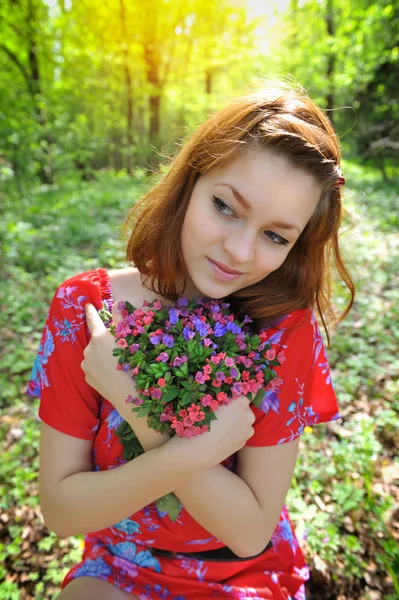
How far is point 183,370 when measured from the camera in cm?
102

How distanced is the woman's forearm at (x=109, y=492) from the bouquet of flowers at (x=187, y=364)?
0.35 feet

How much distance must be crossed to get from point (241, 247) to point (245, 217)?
92 millimetres

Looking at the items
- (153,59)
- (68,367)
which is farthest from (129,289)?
(153,59)

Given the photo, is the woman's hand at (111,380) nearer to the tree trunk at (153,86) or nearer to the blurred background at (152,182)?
the blurred background at (152,182)

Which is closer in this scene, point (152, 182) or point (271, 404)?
point (271, 404)

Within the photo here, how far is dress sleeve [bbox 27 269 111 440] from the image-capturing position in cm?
132

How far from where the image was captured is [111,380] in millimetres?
1183

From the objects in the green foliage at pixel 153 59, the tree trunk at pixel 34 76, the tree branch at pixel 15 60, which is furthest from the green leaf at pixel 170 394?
the tree branch at pixel 15 60

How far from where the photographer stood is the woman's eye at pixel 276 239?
1231 mm

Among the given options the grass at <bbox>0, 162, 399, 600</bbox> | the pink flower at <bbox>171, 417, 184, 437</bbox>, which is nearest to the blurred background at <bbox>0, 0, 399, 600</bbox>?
the grass at <bbox>0, 162, 399, 600</bbox>

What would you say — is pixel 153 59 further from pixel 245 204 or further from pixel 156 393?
pixel 156 393

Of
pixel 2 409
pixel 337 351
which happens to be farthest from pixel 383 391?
pixel 2 409

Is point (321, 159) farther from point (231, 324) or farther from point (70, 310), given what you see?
point (70, 310)

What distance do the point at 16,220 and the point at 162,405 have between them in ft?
24.4
